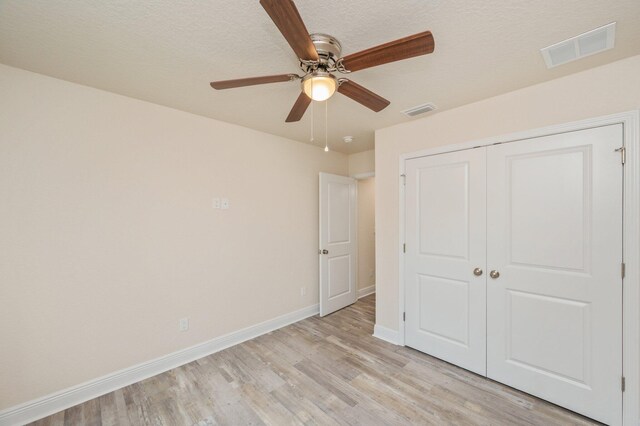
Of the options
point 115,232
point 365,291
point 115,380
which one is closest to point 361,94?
point 115,232

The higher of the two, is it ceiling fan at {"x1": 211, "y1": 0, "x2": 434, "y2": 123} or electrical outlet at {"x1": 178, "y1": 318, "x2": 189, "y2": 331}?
ceiling fan at {"x1": 211, "y1": 0, "x2": 434, "y2": 123}

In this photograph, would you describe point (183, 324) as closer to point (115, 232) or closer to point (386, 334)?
point (115, 232)

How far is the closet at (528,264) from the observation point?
179 centimetres

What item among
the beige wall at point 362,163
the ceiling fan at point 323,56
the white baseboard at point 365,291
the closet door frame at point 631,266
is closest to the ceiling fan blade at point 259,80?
the ceiling fan at point 323,56

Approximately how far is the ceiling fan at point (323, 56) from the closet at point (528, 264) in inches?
51.5

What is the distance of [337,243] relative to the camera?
388 centimetres

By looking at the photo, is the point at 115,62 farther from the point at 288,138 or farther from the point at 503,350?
the point at 503,350

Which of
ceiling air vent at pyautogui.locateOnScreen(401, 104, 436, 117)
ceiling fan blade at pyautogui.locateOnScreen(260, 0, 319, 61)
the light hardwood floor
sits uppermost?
ceiling air vent at pyautogui.locateOnScreen(401, 104, 436, 117)

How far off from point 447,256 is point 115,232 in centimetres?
306

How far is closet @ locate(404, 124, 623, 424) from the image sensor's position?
1.79 meters

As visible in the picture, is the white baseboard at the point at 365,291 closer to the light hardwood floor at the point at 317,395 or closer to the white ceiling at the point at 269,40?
the light hardwood floor at the point at 317,395

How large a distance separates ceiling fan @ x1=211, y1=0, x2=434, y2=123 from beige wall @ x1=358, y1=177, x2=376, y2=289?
302 centimetres

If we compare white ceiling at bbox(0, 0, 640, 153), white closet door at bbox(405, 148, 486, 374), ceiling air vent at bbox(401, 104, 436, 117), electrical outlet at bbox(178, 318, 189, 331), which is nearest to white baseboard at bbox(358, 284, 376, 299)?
white closet door at bbox(405, 148, 486, 374)

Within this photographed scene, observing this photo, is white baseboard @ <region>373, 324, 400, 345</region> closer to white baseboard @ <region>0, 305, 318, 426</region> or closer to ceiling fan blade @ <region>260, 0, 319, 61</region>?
white baseboard @ <region>0, 305, 318, 426</region>
